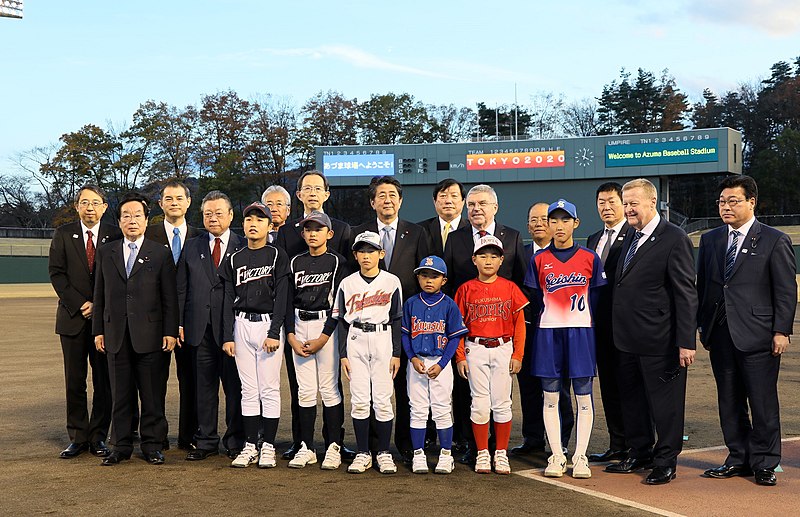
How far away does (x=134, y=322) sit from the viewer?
269 inches

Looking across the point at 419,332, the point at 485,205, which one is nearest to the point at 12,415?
the point at 419,332

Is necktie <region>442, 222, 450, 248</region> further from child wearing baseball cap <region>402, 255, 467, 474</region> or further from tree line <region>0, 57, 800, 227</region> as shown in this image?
tree line <region>0, 57, 800, 227</region>

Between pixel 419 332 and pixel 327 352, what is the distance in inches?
31.6

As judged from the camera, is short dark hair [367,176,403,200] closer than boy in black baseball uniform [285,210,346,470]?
No

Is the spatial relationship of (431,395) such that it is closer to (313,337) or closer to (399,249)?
(313,337)

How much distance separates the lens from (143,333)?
6852 mm

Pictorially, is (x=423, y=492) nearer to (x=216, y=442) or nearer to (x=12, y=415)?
(x=216, y=442)

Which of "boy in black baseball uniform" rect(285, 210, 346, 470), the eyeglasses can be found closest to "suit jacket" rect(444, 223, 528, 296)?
"boy in black baseball uniform" rect(285, 210, 346, 470)

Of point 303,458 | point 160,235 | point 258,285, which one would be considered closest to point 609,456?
point 303,458

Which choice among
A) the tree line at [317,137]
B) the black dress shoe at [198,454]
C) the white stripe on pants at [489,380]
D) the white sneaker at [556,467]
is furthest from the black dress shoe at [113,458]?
the tree line at [317,137]

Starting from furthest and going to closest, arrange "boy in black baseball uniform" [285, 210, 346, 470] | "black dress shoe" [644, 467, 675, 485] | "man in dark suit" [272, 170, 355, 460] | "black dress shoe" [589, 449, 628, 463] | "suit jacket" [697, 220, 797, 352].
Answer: "man in dark suit" [272, 170, 355, 460] → "black dress shoe" [589, 449, 628, 463] → "boy in black baseball uniform" [285, 210, 346, 470] → "suit jacket" [697, 220, 797, 352] → "black dress shoe" [644, 467, 675, 485]

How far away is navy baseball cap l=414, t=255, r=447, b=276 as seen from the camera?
21.1ft

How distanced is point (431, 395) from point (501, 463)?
75cm

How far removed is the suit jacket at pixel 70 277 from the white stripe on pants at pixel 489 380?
3.47m
